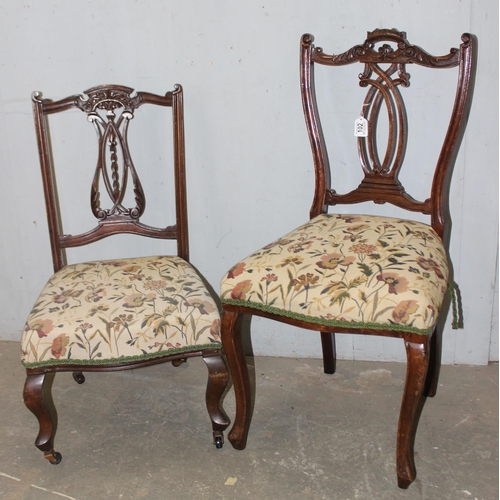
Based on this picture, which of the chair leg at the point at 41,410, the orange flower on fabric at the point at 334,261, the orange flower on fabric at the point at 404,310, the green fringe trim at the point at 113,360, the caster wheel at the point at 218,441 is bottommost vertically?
the caster wheel at the point at 218,441

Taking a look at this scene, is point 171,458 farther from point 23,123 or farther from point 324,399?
point 23,123

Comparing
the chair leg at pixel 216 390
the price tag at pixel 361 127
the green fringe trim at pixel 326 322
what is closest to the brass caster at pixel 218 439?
the chair leg at pixel 216 390

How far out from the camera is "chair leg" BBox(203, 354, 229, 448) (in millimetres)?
1524

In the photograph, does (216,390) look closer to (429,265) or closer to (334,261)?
(334,261)

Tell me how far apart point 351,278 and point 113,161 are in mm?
865

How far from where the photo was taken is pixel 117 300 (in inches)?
60.5

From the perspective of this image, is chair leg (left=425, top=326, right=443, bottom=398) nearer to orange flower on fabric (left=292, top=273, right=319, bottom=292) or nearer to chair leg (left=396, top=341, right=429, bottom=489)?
chair leg (left=396, top=341, right=429, bottom=489)

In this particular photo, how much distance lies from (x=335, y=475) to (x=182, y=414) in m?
0.53

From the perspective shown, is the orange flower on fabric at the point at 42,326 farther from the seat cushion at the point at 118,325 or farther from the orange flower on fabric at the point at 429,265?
the orange flower on fabric at the point at 429,265

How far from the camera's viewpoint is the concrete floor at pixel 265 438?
1528mm

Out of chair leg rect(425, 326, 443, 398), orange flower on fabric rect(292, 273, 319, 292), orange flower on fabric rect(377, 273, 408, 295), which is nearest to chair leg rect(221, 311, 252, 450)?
orange flower on fabric rect(292, 273, 319, 292)

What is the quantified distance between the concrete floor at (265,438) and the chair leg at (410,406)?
0.07 meters

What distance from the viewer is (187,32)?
71.0 inches

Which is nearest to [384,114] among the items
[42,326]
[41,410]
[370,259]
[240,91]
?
[240,91]
